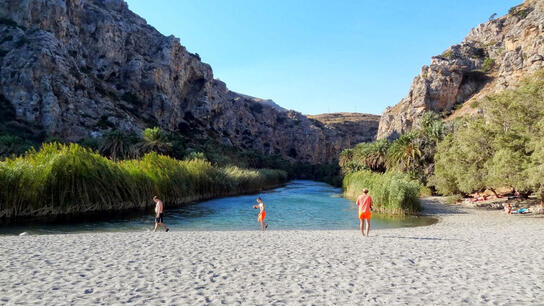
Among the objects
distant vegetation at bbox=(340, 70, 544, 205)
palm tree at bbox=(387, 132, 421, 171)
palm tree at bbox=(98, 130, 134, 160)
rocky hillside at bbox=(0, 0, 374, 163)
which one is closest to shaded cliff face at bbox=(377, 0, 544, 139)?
palm tree at bbox=(387, 132, 421, 171)

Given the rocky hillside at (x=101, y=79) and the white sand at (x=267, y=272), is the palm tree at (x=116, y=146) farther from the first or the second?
the white sand at (x=267, y=272)

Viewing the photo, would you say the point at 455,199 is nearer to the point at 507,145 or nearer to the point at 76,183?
the point at 507,145

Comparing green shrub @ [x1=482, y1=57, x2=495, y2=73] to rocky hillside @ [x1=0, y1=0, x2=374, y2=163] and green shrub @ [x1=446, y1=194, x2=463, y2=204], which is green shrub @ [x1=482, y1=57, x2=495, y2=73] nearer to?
green shrub @ [x1=446, y1=194, x2=463, y2=204]

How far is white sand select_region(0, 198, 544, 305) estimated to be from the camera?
734 centimetres

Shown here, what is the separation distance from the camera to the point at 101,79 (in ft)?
343

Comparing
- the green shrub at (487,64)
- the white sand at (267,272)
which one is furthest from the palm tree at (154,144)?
the green shrub at (487,64)

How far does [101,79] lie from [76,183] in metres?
90.4

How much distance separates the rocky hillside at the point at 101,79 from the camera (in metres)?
76.5

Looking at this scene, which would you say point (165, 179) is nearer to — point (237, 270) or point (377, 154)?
point (237, 270)

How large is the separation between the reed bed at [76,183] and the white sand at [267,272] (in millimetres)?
11796

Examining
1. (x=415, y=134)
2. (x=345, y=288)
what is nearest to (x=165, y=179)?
(x=345, y=288)

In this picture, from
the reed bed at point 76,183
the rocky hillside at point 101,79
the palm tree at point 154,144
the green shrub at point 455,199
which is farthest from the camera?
the rocky hillside at point 101,79

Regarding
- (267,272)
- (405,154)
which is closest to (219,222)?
(267,272)

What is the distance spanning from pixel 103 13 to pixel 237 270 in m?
124
